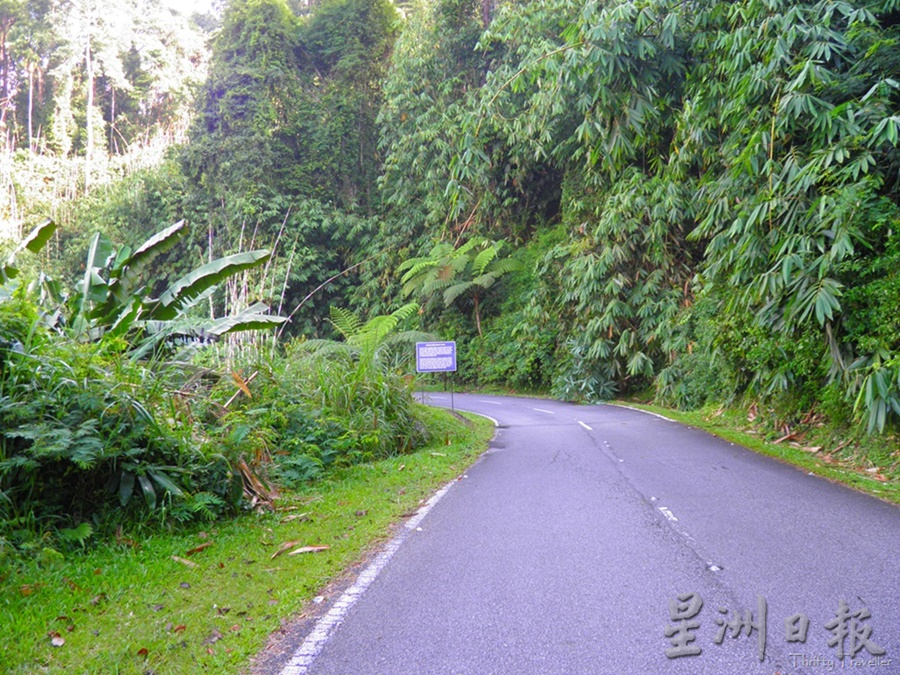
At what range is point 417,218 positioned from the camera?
34.0 meters

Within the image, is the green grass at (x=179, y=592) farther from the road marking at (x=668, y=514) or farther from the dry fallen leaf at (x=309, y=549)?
the road marking at (x=668, y=514)

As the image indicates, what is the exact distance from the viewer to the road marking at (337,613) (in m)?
3.73

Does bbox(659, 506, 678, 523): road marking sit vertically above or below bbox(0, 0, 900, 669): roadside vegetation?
below

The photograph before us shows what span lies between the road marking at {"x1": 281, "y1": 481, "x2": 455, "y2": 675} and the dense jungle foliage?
1.83 metres

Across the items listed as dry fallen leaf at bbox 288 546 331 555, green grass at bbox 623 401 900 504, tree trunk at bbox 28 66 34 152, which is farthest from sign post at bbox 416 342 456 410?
tree trunk at bbox 28 66 34 152

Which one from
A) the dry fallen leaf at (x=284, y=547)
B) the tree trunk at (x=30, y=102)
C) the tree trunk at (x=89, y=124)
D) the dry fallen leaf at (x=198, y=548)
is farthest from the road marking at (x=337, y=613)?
the tree trunk at (x=30, y=102)

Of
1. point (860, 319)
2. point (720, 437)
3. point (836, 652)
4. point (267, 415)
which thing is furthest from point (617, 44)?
point (836, 652)

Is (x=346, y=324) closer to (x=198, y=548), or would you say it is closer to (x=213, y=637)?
(x=198, y=548)

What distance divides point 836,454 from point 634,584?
760 centimetres

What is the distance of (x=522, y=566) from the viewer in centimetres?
521

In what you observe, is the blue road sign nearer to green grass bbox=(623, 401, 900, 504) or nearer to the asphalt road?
green grass bbox=(623, 401, 900, 504)

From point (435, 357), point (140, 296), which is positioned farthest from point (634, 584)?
point (435, 357)

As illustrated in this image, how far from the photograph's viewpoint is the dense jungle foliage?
7.38m

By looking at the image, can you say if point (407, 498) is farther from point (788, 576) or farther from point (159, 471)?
point (788, 576)
